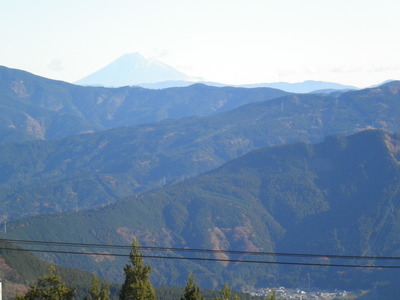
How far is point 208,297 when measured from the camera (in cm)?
19038

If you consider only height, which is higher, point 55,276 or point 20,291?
point 55,276

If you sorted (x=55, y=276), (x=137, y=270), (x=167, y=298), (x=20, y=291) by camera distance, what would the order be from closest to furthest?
(x=55, y=276) → (x=137, y=270) → (x=20, y=291) → (x=167, y=298)

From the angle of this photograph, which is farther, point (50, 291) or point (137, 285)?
point (137, 285)

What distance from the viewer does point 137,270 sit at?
60062mm

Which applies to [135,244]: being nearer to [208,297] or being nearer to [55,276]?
[55,276]

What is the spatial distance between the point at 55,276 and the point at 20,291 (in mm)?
129992

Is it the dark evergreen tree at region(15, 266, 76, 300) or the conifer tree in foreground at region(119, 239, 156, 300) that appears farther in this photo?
the conifer tree in foreground at region(119, 239, 156, 300)

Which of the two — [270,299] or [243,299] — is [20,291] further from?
[270,299]

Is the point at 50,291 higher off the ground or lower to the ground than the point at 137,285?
higher

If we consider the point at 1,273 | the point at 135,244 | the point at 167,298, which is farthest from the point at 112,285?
the point at 135,244

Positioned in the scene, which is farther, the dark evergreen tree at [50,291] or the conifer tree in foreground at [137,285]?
the conifer tree in foreground at [137,285]

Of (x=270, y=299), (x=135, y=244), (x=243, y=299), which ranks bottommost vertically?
(x=243, y=299)

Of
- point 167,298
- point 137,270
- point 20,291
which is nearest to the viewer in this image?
point 137,270

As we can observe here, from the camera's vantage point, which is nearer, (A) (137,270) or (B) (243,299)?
(A) (137,270)
